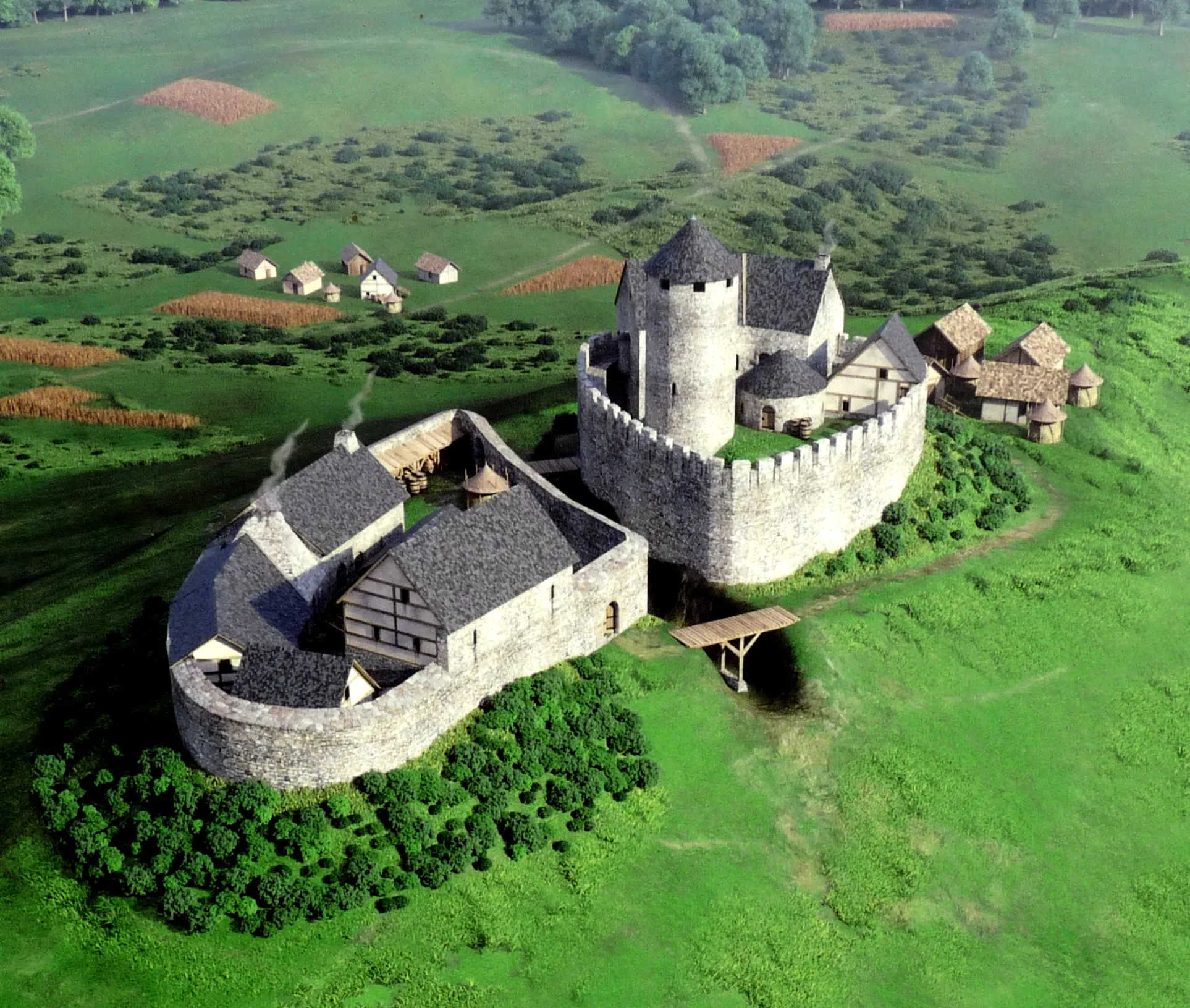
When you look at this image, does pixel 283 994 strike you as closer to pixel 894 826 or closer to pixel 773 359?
pixel 894 826

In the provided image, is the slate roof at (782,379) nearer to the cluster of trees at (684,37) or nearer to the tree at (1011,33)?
the cluster of trees at (684,37)

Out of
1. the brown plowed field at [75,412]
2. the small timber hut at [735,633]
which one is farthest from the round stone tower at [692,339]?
the brown plowed field at [75,412]

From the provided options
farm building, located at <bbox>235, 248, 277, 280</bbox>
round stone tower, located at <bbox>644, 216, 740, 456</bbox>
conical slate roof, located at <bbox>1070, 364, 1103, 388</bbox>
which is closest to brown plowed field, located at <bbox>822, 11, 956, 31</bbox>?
farm building, located at <bbox>235, 248, 277, 280</bbox>

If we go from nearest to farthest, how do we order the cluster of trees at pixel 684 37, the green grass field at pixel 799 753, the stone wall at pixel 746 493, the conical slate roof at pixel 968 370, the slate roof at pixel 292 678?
the green grass field at pixel 799 753 < the slate roof at pixel 292 678 < the stone wall at pixel 746 493 < the conical slate roof at pixel 968 370 < the cluster of trees at pixel 684 37

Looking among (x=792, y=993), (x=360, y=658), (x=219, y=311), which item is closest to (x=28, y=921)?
(x=360, y=658)

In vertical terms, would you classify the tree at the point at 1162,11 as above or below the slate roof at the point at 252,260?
above

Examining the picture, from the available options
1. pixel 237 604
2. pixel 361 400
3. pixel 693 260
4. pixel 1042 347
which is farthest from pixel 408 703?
pixel 1042 347

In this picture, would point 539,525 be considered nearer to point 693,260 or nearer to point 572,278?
point 693,260

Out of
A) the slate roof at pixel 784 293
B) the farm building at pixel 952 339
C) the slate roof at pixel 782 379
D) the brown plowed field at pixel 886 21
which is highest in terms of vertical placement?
the slate roof at pixel 784 293
